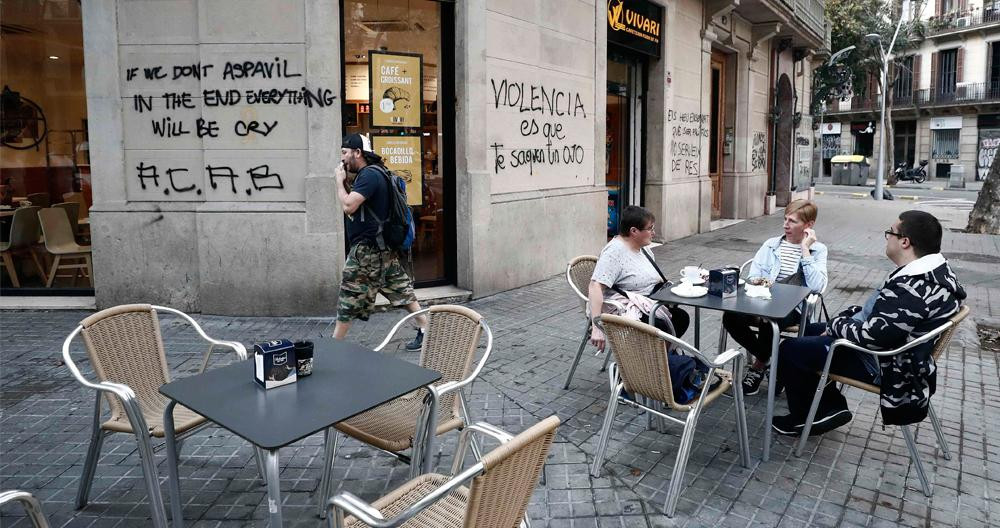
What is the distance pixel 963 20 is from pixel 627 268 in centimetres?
4399

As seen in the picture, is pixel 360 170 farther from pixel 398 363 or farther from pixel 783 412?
pixel 783 412

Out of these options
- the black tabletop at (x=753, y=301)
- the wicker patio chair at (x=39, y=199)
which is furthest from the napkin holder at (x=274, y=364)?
the wicker patio chair at (x=39, y=199)

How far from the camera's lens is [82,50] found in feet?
24.7

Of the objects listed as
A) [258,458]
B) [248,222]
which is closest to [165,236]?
[248,222]

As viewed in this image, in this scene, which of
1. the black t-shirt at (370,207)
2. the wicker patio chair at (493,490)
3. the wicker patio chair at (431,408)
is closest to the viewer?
the wicker patio chair at (493,490)

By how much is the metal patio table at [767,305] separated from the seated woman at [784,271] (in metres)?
0.31

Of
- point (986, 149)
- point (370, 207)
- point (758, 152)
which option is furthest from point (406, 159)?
point (986, 149)

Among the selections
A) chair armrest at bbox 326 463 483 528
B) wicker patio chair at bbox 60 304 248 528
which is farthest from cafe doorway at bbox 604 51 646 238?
chair armrest at bbox 326 463 483 528

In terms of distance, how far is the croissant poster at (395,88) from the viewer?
25.7 ft

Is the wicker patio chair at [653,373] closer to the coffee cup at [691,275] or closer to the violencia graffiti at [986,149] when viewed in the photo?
the coffee cup at [691,275]

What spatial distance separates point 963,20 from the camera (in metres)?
39.1

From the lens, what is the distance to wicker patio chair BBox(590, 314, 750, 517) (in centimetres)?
342

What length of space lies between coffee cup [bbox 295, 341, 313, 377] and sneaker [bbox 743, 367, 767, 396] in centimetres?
329

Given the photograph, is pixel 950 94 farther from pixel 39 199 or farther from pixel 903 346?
pixel 39 199
